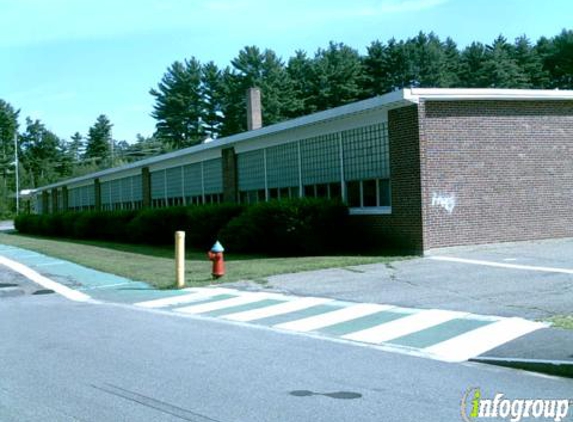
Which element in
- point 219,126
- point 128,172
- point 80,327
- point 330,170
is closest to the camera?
point 80,327

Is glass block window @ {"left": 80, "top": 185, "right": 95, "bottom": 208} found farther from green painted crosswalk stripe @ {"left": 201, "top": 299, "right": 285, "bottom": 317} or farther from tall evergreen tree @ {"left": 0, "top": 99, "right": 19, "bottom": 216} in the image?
tall evergreen tree @ {"left": 0, "top": 99, "right": 19, "bottom": 216}

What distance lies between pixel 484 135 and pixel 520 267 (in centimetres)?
515

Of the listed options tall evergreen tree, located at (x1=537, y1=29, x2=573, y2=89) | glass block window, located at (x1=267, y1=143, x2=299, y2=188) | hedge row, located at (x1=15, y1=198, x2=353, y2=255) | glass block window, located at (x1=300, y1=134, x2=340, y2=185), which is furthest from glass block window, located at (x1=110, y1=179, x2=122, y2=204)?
tall evergreen tree, located at (x1=537, y1=29, x2=573, y2=89)

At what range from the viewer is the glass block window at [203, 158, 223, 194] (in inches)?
1235

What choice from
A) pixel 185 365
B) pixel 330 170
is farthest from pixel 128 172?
pixel 185 365

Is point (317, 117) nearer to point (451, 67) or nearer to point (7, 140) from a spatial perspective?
point (451, 67)

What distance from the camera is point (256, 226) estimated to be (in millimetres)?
22875

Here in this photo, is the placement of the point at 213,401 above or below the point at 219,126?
below

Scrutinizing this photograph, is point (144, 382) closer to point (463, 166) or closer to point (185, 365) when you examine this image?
point (185, 365)

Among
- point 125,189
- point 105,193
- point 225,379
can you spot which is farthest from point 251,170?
point 105,193

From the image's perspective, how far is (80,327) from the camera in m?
11.1

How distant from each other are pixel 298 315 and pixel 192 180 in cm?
2311

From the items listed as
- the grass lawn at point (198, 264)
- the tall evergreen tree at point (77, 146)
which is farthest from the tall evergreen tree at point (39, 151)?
the grass lawn at point (198, 264)

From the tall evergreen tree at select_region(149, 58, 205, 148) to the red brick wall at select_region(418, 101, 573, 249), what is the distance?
214 feet
